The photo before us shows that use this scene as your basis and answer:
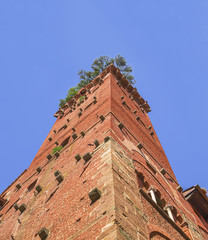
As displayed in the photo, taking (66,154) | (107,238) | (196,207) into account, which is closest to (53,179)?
(66,154)

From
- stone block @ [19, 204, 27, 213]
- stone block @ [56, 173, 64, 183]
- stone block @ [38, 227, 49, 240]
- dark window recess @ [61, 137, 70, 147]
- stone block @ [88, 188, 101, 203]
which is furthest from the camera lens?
dark window recess @ [61, 137, 70, 147]

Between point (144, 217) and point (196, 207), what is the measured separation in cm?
793

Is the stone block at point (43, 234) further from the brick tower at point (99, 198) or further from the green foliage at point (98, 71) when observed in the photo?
the green foliage at point (98, 71)

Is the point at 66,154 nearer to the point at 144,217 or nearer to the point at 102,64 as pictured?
the point at 144,217

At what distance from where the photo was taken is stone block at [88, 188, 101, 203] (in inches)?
241

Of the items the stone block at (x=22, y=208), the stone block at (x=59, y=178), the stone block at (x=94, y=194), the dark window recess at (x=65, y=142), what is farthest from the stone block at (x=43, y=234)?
the dark window recess at (x=65, y=142)

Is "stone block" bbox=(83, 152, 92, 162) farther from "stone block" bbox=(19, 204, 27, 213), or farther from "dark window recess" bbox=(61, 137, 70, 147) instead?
"dark window recess" bbox=(61, 137, 70, 147)

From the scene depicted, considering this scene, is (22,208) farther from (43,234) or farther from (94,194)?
(94,194)

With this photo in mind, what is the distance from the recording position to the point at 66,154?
1067cm

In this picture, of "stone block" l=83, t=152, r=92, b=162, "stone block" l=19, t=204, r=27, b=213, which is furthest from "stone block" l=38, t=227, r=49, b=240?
"stone block" l=19, t=204, r=27, b=213

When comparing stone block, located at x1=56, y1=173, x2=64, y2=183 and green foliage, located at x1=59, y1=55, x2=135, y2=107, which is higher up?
green foliage, located at x1=59, y1=55, x2=135, y2=107

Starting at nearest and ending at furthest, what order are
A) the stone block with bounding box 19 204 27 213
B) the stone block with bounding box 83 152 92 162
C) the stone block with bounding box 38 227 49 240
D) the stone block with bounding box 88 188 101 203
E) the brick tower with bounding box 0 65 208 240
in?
the brick tower with bounding box 0 65 208 240 → the stone block with bounding box 88 188 101 203 → the stone block with bounding box 38 227 49 240 → the stone block with bounding box 83 152 92 162 → the stone block with bounding box 19 204 27 213

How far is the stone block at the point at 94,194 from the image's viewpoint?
6125 mm

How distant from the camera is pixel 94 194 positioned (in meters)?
6.12
